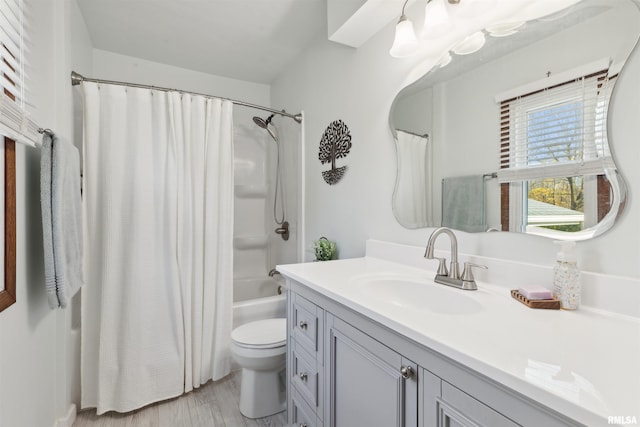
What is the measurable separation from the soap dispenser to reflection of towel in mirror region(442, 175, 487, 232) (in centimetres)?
30

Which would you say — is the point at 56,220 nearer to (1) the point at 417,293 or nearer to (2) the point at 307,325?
(2) the point at 307,325

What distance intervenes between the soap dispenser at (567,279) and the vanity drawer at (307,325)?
770mm

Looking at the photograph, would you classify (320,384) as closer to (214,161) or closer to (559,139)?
(559,139)

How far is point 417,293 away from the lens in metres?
1.23

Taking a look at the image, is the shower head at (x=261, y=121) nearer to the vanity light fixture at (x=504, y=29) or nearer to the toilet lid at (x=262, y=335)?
the toilet lid at (x=262, y=335)

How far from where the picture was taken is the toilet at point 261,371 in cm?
165

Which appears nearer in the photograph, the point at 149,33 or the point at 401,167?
the point at 401,167

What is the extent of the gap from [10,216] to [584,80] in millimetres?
1938

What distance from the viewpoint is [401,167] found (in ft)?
5.14

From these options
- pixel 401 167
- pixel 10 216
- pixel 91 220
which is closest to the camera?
pixel 10 216

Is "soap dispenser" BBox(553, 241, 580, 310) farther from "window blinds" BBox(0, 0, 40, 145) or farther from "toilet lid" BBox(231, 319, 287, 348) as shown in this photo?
"window blinds" BBox(0, 0, 40, 145)

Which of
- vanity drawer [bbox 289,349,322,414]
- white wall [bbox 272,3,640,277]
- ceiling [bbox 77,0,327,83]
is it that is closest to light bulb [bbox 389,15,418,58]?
white wall [bbox 272,3,640,277]

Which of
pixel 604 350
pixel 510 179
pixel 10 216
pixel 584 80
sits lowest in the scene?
pixel 604 350

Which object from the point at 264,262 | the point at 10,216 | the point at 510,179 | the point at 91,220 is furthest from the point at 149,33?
the point at 510,179
